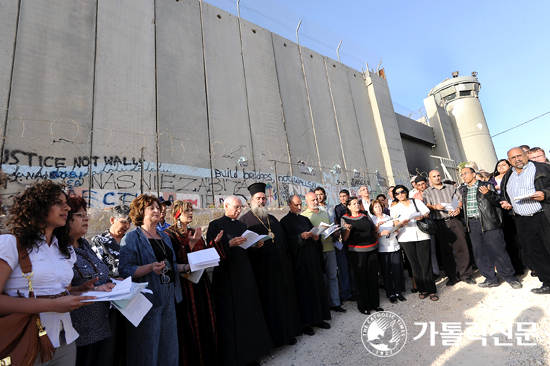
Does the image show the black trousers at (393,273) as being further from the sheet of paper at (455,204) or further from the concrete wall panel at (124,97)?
the concrete wall panel at (124,97)

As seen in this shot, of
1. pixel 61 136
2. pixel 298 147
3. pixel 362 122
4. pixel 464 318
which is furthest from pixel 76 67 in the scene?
pixel 362 122

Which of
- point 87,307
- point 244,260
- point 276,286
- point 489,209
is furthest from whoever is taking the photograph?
point 489,209

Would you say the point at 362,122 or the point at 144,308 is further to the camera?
the point at 362,122

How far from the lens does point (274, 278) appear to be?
3.55m

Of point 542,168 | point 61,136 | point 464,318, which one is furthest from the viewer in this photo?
point 61,136

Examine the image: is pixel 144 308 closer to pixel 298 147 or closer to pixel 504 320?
pixel 504 320

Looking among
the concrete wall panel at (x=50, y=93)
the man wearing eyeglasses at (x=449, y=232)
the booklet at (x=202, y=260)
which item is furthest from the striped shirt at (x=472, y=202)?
the concrete wall panel at (x=50, y=93)

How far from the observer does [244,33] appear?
39.9ft

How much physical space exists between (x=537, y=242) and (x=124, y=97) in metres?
9.87

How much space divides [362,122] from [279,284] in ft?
45.2

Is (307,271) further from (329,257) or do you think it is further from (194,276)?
(194,276)

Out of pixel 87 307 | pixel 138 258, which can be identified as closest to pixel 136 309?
pixel 87 307

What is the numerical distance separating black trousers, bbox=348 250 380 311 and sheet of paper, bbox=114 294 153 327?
10.3ft

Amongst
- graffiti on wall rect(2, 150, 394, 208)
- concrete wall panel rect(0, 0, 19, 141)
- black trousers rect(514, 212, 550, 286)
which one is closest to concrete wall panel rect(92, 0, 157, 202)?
graffiti on wall rect(2, 150, 394, 208)
